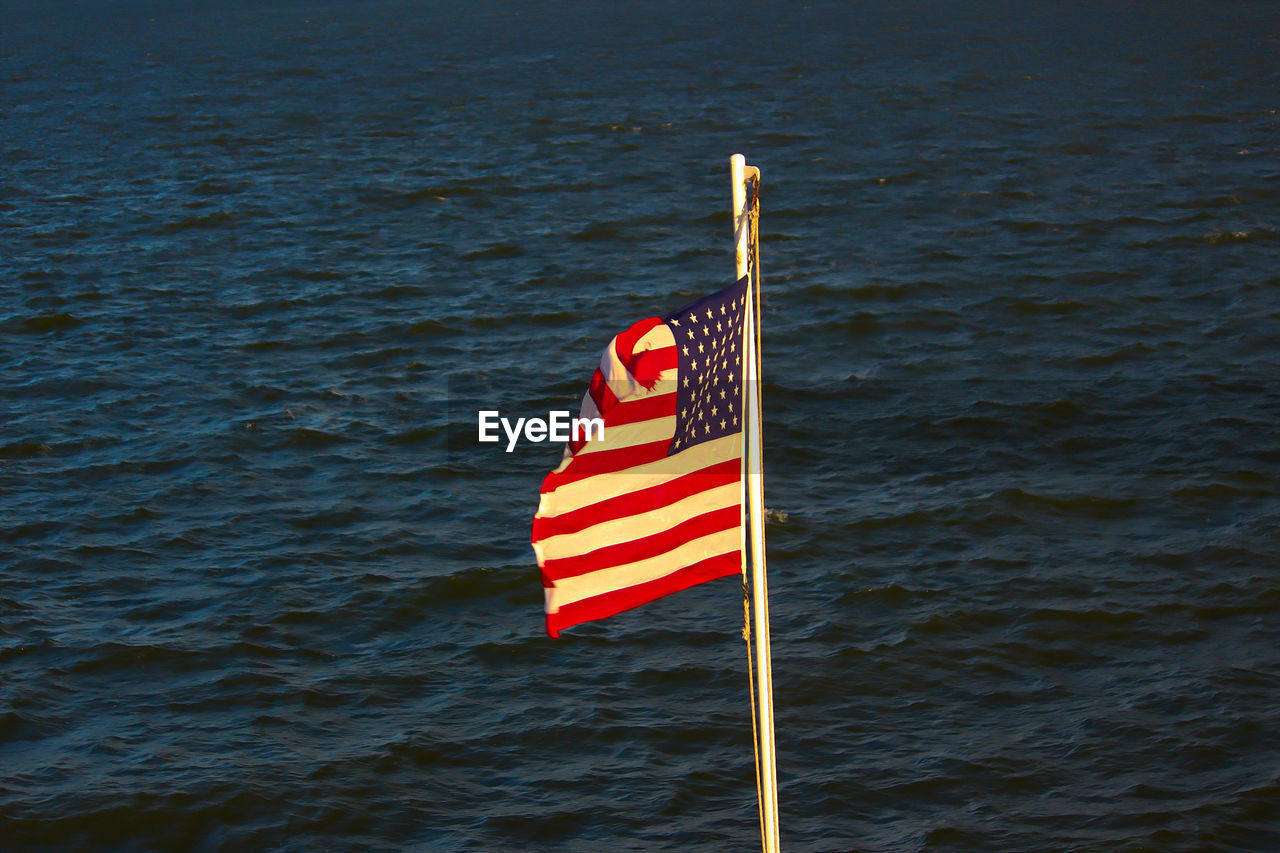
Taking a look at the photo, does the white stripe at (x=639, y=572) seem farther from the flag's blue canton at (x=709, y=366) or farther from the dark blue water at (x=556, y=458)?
the dark blue water at (x=556, y=458)

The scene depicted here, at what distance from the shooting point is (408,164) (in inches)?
1758

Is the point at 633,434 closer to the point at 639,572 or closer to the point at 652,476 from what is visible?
the point at 652,476

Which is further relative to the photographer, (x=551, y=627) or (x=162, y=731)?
(x=162, y=731)

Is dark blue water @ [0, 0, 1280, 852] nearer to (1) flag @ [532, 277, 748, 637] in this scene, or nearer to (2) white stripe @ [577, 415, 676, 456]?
(1) flag @ [532, 277, 748, 637]

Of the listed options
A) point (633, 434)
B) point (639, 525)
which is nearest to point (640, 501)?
point (639, 525)

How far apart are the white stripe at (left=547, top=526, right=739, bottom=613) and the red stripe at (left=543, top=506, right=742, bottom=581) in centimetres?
3

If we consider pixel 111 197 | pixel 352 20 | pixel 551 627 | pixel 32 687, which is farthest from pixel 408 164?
pixel 352 20

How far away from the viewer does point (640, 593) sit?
9602 mm

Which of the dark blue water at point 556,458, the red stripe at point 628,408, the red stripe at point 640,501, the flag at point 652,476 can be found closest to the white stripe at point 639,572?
the flag at point 652,476

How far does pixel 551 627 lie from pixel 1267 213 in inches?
1192

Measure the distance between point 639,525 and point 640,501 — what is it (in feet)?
0.57

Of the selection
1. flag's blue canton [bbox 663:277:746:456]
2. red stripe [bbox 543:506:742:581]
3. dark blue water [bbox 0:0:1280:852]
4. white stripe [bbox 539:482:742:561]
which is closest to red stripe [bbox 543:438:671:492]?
flag's blue canton [bbox 663:277:746:456]

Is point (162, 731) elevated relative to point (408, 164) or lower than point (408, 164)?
lower

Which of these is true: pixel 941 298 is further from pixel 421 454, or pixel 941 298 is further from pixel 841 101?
pixel 841 101
